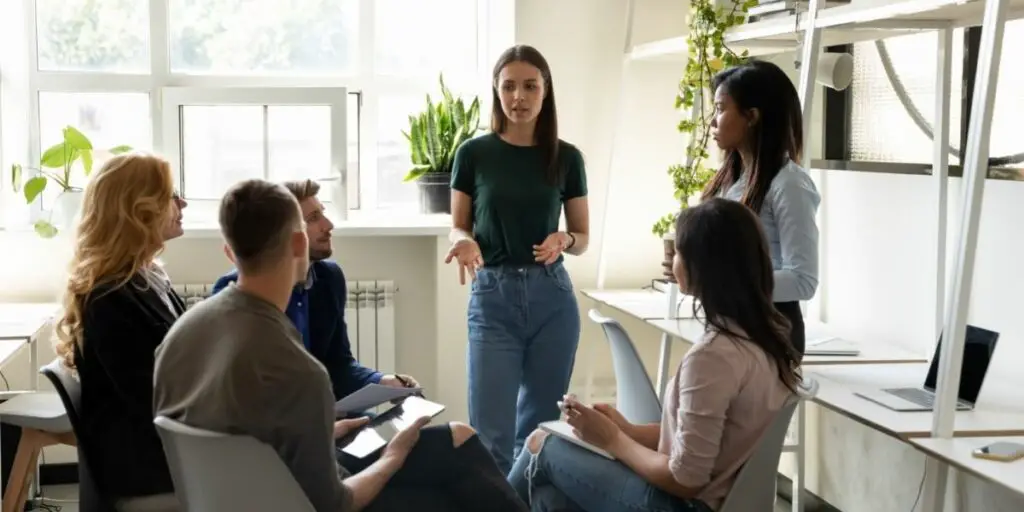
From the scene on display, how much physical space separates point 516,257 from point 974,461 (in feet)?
4.61

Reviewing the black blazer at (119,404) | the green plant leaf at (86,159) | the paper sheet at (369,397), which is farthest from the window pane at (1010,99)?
the green plant leaf at (86,159)

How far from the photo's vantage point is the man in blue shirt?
Result: 2.76 metres

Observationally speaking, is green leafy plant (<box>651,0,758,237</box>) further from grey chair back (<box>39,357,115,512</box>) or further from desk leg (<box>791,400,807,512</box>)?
grey chair back (<box>39,357,115,512</box>)

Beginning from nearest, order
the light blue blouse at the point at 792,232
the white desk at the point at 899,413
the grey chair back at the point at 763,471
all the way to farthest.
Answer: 1. the grey chair back at the point at 763,471
2. the white desk at the point at 899,413
3. the light blue blouse at the point at 792,232

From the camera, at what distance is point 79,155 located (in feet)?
13.7

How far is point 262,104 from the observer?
14.3 feet

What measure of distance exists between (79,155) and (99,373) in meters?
1.91

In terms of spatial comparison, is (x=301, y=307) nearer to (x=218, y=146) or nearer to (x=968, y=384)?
(x=968, y=384)

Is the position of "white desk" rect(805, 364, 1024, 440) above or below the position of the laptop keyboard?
below

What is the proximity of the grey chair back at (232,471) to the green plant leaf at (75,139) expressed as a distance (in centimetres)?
245

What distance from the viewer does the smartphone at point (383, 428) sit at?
2.42 m

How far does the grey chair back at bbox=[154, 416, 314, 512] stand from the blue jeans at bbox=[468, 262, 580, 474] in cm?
134

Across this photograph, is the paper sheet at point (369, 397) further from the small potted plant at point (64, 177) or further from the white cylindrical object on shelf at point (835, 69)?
the small potted plant at point (64, 177)

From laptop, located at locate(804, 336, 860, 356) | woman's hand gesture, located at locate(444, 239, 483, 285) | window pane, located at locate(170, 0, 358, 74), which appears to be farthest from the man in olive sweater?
window pane, located at locate(170, 0, 358, 74)
